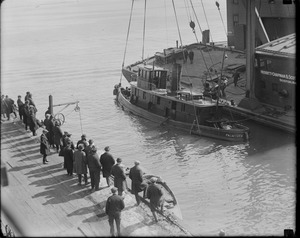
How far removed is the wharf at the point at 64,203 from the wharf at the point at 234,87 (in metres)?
15.6

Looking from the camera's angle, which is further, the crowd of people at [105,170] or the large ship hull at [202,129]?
the large ship hull at [202,129]

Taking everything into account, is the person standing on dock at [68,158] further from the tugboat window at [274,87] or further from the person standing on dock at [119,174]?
the tugboat window at [274,87]

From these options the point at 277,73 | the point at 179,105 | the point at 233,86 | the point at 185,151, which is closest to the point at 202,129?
the point at 185,151

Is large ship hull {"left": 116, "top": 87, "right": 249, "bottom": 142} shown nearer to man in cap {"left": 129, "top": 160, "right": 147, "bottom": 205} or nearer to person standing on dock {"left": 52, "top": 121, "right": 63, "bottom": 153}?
person standing on dock {"left": 52, "top": 121, "right": 63, "bottom": 153}

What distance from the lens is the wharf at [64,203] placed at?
11023 millimetres

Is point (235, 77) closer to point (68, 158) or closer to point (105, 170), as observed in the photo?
point (68, 158)

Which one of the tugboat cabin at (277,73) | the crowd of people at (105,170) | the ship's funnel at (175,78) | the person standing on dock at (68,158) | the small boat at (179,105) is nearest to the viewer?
the crowd of people at (105,170)

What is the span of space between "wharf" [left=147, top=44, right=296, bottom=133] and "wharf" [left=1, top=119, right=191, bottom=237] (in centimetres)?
1562

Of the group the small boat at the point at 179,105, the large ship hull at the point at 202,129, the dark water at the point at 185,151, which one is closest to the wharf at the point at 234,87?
the small boat at the point at 179,105

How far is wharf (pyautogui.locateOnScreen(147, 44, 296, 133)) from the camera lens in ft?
89.4

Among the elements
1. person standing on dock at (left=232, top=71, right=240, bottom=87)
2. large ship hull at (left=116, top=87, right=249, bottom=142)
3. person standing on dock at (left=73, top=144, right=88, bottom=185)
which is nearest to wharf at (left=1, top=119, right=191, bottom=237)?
person standing on dock at (left=73, top=144, right=88, bottom=185)

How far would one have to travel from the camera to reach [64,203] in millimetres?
12703

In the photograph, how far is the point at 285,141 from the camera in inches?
1020

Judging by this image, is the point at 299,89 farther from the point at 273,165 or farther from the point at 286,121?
the point at 286,121
